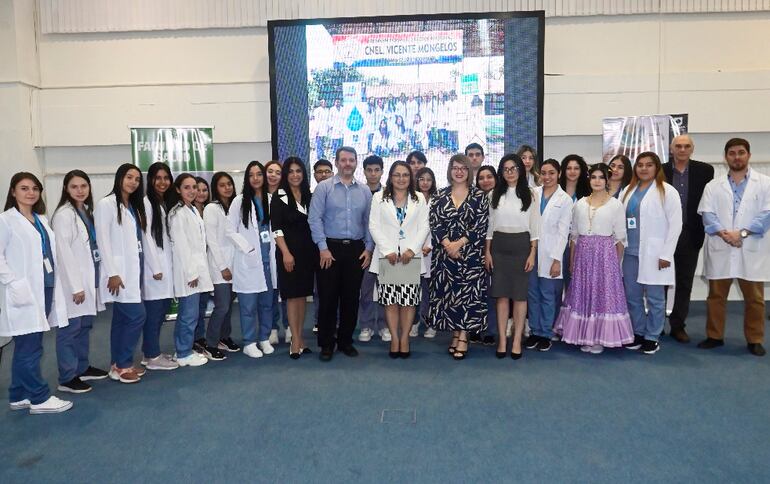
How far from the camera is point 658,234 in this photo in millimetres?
4305

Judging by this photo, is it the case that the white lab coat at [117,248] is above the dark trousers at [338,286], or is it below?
above

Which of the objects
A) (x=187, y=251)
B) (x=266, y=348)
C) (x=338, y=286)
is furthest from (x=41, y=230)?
(x=338, y=286)

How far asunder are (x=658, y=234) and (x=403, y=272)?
2018 mm

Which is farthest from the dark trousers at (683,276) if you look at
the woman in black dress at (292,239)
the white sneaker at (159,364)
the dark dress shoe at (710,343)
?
the white sneaker at (159,364)

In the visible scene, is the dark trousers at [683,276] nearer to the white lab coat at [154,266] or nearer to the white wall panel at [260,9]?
the white wall panel at [260,9]

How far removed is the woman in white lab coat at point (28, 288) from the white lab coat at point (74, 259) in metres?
0.08

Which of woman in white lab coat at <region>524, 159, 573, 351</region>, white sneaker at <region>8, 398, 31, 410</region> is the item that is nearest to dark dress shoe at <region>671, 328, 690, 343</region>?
woman in white lab coat at <region>524, 159, 573, 351</region>

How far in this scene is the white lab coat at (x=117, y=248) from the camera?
3623mm

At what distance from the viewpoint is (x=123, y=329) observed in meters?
3.84

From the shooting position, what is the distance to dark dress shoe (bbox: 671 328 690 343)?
183 inches

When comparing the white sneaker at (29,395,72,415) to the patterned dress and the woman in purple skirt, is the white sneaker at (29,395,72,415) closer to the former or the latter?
the patterned dress

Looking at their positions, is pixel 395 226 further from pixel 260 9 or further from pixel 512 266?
pixel 260 9

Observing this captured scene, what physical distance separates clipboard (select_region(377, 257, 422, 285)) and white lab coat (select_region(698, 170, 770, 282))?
7.82 feet

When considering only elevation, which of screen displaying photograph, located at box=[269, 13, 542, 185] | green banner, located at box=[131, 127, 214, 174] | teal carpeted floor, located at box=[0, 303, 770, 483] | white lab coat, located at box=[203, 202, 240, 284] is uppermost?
screen displaying photograph, located at box=[269, 13, 542, 185]
